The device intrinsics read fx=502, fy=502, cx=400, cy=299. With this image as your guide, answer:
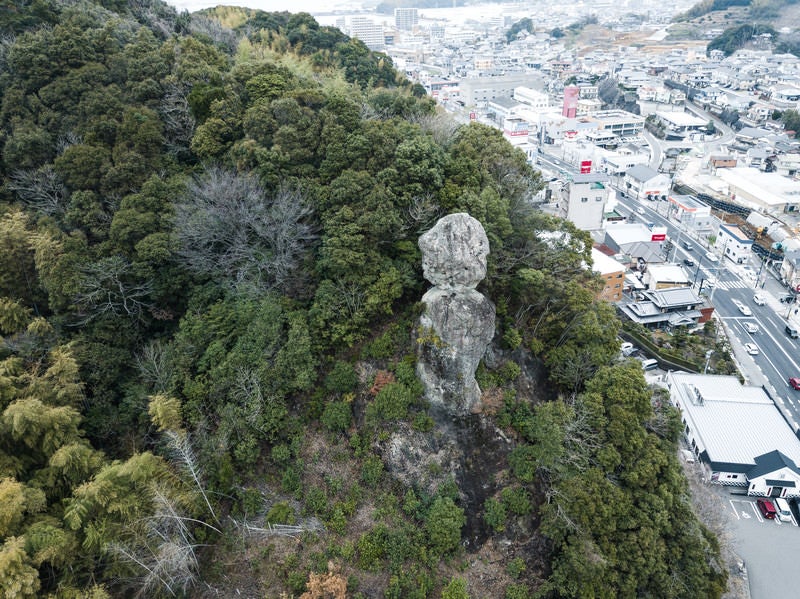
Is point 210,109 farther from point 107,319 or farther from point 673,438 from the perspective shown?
point 673,438

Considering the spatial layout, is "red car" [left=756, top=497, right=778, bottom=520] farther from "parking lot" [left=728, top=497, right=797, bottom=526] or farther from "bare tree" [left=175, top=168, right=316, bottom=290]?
"bare tree" [left=175, top=168, right=316, bottom=290]

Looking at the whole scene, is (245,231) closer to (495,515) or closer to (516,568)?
(495,515)

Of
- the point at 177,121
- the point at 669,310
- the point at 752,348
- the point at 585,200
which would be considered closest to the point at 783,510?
the point at 752,348

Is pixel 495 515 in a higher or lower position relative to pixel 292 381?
lower

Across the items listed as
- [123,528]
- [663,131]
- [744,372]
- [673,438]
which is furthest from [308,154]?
[663,131]

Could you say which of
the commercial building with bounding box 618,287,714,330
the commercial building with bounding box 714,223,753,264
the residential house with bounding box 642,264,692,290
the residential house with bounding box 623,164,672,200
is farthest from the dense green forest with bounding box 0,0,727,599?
the residential house with bounding box 623,164,672,200
